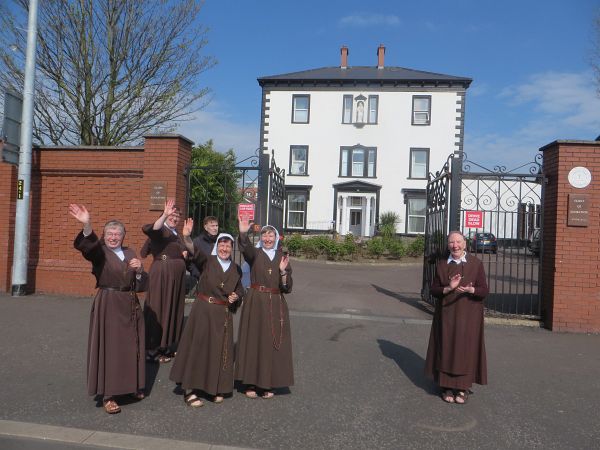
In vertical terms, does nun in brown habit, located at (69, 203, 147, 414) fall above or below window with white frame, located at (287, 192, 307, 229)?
below

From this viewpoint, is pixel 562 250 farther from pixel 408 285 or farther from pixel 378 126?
pixel 378 126

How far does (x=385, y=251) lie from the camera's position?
20172 mm

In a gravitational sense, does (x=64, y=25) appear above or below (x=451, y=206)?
above

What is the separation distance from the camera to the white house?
29.6m

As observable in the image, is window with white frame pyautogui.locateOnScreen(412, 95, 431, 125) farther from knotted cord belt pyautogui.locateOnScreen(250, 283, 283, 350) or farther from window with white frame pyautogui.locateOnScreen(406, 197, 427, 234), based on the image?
knotted cord belt pyautogui.locateOnScreen(250, 283, 283, 350)

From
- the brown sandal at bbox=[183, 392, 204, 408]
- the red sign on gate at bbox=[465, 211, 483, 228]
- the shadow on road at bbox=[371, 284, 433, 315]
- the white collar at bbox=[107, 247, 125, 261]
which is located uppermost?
the red sign on gate at bbox=[465, 211, 483, 228]

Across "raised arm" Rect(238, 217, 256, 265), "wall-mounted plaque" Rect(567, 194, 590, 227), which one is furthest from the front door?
"raised arm" Rect(238, 217, 256, 265)

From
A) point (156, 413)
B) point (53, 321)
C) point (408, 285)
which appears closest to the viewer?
point (156, 413)

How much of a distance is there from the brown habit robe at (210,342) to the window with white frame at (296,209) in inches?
1007

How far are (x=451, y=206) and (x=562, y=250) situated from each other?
1.91m

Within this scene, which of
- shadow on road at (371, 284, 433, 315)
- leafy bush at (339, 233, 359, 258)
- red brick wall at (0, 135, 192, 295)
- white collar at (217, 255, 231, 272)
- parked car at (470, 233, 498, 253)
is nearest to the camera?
white collar at (217, 255, 231, 272)

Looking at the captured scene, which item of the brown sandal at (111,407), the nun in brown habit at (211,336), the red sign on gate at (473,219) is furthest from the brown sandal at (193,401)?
the red sign on gate at (473,219)

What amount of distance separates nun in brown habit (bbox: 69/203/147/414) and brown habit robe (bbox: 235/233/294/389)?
96cm

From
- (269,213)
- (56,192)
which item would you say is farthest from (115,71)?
(269,213)
